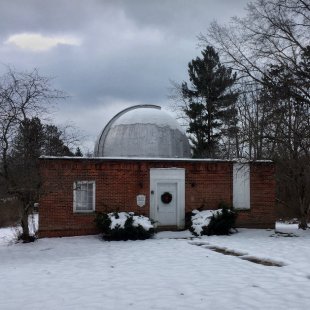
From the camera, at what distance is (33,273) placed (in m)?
10.5

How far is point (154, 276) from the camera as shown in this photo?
9.63 m

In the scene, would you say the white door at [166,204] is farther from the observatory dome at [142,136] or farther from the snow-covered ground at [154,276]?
the snow-covered ground at [154,276]

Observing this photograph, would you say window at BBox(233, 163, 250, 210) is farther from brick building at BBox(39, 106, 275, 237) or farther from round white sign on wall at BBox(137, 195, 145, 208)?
round white sign on wall at BBox(137, 195, 145, 208)

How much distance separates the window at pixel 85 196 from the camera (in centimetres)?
1969

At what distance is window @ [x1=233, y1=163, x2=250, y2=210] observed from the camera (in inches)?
837

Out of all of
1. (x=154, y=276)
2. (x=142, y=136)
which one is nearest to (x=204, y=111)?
(x=142, y=136)

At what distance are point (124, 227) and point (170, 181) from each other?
12.0 feet

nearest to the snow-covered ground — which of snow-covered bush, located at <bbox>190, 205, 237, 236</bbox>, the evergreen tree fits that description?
snow-covered bush, located at <bbox>190, 205, 237, 236</bbox>

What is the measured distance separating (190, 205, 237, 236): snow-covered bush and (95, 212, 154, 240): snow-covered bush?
2079 mm

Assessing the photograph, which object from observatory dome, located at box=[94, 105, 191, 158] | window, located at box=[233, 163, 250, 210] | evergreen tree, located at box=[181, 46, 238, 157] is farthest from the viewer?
evergreen tree, located at box=[181, 46, 238, 157]

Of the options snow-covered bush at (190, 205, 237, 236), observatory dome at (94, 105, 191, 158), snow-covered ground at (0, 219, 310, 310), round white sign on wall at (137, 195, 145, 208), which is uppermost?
observatory dome at (94, 105, 191, 158)

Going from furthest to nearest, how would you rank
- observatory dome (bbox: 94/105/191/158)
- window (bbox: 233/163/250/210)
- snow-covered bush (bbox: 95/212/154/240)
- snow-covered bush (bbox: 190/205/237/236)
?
observatory dome (bbox: 94/105/191/158)
window (bbox: 233/163/250/210)
snow-covered bush (bbox: 190/205/237/236)
snow-covered bush (bbox: 95/212/154/240)

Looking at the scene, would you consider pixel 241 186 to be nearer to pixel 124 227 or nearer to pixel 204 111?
pixel 124 227

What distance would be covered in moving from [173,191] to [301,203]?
6.28m
